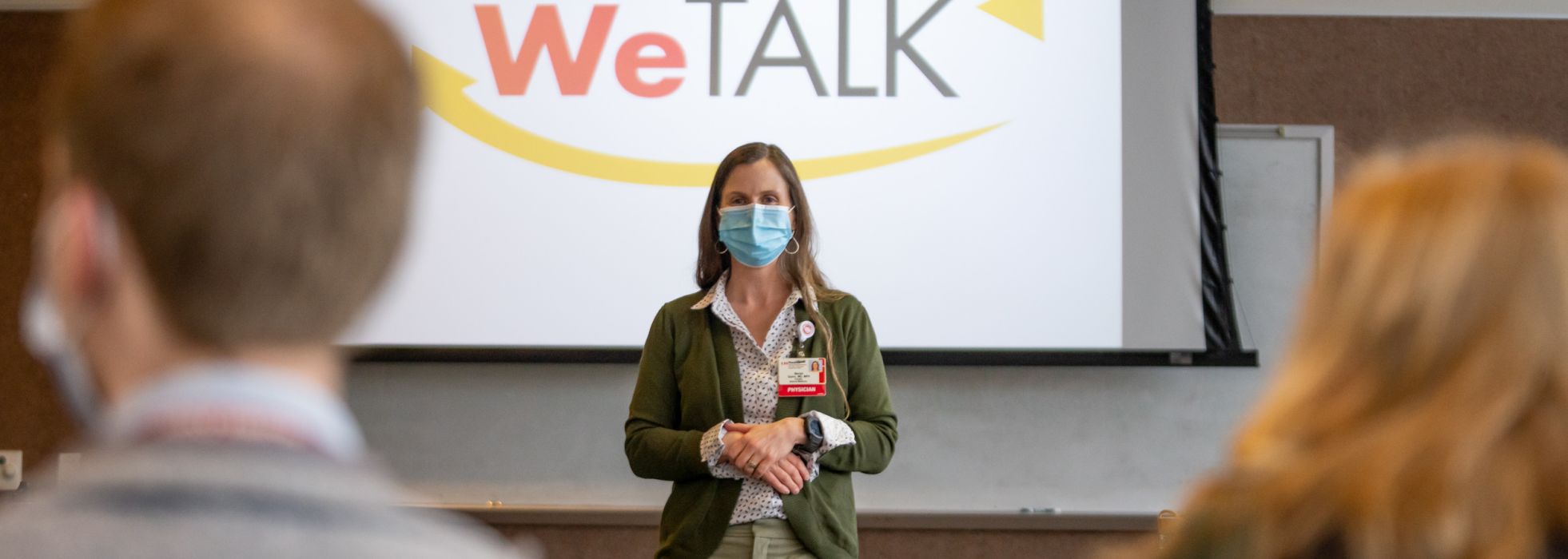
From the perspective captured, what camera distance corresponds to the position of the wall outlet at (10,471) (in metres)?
4.04

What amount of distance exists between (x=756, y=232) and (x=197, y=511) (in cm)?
222

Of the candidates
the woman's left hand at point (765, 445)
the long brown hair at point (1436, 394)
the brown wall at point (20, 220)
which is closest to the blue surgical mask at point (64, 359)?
the long brown hair at point (1436, 394)

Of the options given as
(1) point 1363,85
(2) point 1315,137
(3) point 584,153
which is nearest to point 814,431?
(3) point 584,153

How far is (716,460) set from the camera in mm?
2447

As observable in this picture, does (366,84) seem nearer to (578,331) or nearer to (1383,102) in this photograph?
(578,331)

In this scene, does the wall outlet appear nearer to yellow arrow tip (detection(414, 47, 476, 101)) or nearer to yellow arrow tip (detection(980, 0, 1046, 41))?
yellow arrow tip (detection(414, 47, 476, 101))

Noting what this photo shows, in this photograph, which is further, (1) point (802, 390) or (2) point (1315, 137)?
(2) point (1315, 137)

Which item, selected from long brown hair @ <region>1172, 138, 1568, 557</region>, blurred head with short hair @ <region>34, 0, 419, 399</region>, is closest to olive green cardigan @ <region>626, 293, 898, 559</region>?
long brown hair @ <region>1172, 138, 1568, 557</region>

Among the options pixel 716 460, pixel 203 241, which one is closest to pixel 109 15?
pixel 203 241

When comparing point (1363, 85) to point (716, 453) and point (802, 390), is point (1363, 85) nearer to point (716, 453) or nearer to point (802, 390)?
point (802, 390)

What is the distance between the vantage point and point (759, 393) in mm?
2557

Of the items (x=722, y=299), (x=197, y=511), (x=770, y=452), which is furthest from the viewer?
(x=722, y=299)

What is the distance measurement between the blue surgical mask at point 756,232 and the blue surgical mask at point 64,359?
2122 mm

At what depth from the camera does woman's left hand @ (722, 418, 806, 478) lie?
2.38 meters
